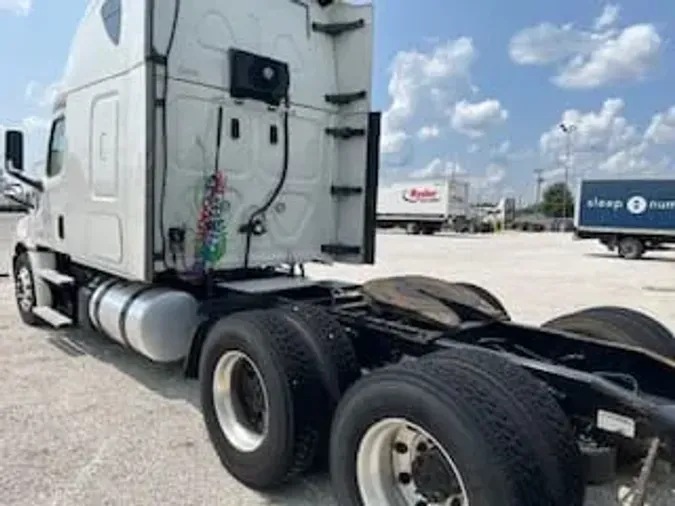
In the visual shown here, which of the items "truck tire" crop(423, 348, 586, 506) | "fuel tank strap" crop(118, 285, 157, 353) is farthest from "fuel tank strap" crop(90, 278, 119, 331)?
"truck tire" crop(423, 348, 586, 506)

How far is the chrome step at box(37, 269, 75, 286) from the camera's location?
22.4 ft

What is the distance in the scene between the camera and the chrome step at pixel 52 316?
22.0 feet

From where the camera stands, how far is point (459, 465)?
2.66 metres

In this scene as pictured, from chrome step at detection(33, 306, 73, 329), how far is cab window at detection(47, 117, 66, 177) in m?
1.43

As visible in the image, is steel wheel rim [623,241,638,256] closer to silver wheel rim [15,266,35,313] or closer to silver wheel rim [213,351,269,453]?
silver wheel rim [15,266,35,313]

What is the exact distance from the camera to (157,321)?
5215 millimetres

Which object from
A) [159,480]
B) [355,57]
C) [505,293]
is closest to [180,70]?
[355,57]

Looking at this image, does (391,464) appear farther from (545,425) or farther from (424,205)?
(424,205)

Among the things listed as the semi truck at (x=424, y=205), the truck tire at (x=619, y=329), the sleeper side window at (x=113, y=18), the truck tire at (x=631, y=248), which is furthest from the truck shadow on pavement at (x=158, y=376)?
the semi truck at (x=424, y=205)

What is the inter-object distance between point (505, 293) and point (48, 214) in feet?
27.7

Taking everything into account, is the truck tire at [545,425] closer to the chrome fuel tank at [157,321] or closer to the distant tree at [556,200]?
the chrome fuel tank at [157,321]

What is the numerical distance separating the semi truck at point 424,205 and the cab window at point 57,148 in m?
39.6

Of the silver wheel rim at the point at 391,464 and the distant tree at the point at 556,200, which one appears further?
the distant tree at the point at 556,200

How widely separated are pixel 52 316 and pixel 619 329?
211 inches
